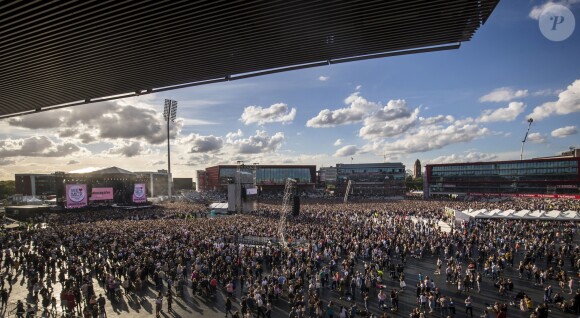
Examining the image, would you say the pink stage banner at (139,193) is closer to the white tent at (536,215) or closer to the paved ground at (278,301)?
the paved ground at (278,301)

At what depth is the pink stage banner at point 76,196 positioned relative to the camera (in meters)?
45.3

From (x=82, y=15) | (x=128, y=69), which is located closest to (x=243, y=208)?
(x=128, y=69)

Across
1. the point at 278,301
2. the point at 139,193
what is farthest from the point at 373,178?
the point at 278,301

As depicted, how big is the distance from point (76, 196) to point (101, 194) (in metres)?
4.33

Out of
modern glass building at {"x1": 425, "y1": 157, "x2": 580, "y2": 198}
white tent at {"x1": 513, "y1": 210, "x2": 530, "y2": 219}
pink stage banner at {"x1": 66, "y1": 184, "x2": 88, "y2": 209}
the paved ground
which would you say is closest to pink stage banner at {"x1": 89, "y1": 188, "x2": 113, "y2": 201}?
pink stage banner at {"x1": 66, "y1": 184, "x2": 88, "y2": 209}

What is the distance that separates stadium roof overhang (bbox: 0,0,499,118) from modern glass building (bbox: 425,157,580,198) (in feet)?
248

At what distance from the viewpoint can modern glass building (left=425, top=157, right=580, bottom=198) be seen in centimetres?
6900

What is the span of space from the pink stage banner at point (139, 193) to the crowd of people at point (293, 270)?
77.3 ft

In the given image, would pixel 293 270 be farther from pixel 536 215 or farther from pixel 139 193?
pixel 139 193

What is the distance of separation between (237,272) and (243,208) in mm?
28903

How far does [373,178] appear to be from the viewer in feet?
318

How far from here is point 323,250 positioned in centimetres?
2277

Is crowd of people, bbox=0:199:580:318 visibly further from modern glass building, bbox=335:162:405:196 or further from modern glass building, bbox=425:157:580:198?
modern glass building, bbox=335:162:405:196

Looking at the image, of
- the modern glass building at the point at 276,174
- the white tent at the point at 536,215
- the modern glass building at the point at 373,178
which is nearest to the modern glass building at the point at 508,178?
the modern glass building at the point at 373,178
